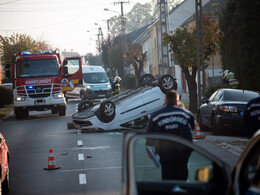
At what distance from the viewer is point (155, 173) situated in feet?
16.1

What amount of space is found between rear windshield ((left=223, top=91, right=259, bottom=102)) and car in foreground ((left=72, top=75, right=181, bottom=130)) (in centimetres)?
365

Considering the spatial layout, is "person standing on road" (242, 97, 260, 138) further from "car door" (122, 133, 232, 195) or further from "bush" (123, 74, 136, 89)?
"bush" (123, 74, 136, 89)

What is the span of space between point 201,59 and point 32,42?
3815cm

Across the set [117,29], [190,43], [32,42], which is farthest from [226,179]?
[117,29]

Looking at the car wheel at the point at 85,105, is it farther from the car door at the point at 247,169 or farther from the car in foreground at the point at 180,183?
the car door at the point at 247,169

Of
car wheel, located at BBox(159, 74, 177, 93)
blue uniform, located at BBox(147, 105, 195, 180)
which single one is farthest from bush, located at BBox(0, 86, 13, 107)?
blue uniform, located at BBox(147, 105, 195, 180)

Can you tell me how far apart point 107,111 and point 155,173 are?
14.5 meters

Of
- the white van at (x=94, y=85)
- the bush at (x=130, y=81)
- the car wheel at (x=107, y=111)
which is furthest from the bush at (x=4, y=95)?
the bush at (x=130, y=81)

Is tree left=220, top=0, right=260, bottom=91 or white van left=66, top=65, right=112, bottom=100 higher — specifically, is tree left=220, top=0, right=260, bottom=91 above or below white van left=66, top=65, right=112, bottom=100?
above

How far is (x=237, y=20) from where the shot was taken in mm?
11820

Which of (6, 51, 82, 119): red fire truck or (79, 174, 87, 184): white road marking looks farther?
(6, 51, 82, 119): red fire truck

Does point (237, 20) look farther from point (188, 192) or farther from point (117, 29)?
point (117, 29)

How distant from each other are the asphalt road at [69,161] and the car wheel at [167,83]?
7.26ft

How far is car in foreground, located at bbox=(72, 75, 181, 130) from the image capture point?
1941 centimetres
